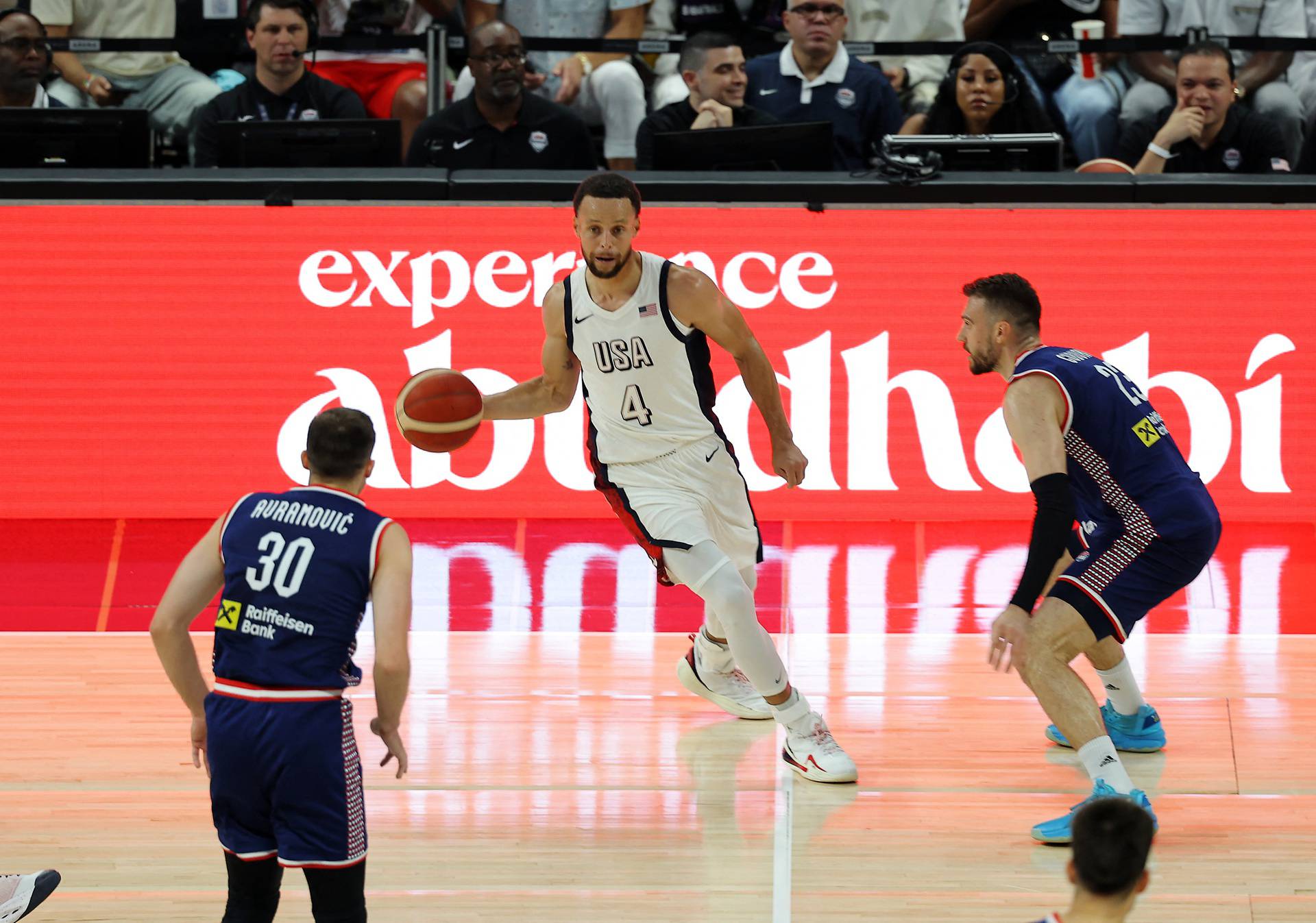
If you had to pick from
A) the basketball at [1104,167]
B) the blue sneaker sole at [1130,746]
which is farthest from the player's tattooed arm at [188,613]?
the basketball at [1104,167]

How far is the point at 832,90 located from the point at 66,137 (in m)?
4.42

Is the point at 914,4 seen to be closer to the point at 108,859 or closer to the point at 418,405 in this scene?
the point at 418,405

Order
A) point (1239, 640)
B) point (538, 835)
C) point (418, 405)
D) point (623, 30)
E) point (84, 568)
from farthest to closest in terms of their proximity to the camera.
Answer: point (623, 30)
point (84, 568)
point (1239, 640)
point (418, 405)
point (538, 835)

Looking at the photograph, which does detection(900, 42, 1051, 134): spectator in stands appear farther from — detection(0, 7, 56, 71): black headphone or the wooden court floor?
detection(0, 7, 56, 71): black headphone

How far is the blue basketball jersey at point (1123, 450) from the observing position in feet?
17.4

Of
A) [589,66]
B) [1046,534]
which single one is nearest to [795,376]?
[589,66]

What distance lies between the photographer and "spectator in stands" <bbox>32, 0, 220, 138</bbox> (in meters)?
10.7

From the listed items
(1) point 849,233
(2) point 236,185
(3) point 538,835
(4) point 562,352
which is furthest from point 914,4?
(3) point 538,835

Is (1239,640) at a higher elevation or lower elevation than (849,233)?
lower

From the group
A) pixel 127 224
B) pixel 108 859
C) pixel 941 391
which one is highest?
pixel 127 224

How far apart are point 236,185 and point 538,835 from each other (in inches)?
179

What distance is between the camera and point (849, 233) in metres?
8.59

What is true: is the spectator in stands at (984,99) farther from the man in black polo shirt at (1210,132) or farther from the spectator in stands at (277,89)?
the spectator in stands at (277,89)

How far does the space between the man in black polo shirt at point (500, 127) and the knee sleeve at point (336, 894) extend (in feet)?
20.7
